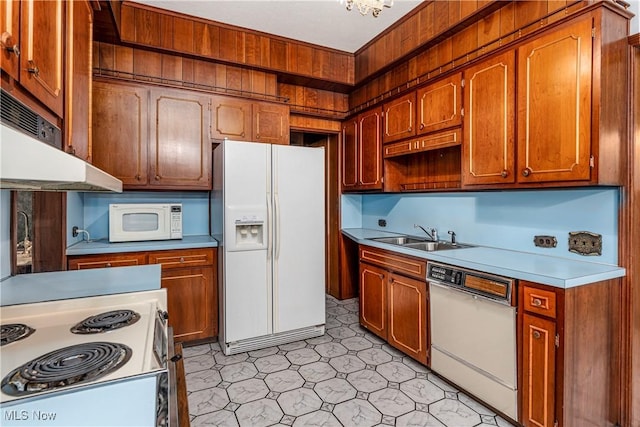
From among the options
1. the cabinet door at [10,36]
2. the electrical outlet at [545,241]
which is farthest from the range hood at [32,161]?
the electrical outlet at [545,241]

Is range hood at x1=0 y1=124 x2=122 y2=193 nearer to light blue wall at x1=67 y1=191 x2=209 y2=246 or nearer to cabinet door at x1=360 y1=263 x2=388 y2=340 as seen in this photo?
light blue wall at x1=67 y1=191 x2=209 y2=246

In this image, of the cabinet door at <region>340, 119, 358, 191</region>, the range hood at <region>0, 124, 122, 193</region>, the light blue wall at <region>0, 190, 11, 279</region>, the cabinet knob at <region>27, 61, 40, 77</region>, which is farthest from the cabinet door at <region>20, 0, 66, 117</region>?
the cabinet door at <region>340, 119, 358, 191</region>

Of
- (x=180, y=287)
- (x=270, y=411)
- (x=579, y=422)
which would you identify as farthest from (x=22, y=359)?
(x=579, y=422)

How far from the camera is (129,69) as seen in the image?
296 cm

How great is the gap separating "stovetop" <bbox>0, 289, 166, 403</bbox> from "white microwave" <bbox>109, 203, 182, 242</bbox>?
1479 mm

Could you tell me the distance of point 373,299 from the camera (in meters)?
3.10

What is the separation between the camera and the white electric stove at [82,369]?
776 millimetres

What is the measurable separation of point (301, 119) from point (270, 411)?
306 centimetres

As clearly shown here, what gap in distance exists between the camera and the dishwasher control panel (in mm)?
1861

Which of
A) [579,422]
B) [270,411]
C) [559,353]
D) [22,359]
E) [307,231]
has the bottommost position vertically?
[270,411]

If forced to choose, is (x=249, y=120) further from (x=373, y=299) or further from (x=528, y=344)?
(x=528, y=344)

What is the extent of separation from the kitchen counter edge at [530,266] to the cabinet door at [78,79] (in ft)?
7.29

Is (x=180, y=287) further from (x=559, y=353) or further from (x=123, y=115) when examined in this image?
(x=559, y=353)

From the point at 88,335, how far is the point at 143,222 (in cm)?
195
